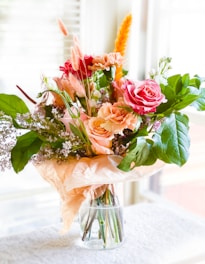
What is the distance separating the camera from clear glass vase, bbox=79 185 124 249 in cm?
121

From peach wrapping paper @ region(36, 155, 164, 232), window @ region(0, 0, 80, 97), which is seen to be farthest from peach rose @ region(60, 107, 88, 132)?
window @ region(0, 0, 80, 97)

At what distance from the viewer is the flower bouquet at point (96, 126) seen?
1.04 m

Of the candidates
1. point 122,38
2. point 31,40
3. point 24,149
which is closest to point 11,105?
point 24,149

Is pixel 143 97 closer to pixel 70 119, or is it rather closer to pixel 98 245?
pixel 70 119

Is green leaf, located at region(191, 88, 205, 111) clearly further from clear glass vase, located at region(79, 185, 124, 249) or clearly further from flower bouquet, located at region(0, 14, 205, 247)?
clear glass vase, located at region(79, 185, 124, 249)

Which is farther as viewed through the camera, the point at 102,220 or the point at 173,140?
the point at 102,220

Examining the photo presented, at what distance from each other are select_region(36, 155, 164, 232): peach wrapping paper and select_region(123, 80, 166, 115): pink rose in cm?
19

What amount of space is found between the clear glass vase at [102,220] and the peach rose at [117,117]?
9.3 inches

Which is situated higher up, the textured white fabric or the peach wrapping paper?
the peach wrapping paper

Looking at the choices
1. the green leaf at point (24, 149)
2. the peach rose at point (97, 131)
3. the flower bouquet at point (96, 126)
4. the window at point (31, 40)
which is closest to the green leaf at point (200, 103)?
the flower bouquet at point (96, 126)

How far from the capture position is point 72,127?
Result: 42.4 inches

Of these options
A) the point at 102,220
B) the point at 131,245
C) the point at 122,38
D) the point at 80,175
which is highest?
the point at 122,38

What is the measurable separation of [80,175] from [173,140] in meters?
0.26

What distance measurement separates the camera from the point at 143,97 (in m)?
1.01
